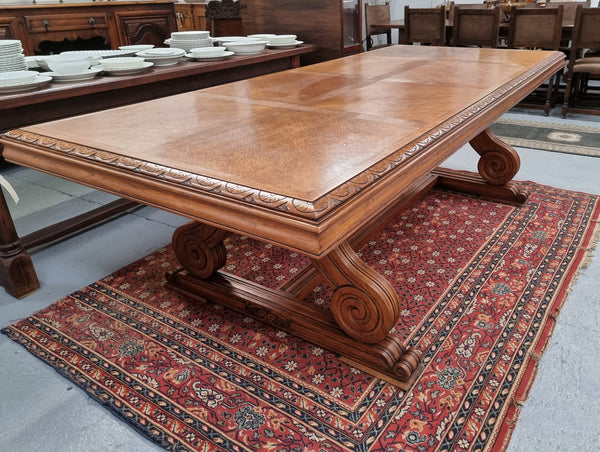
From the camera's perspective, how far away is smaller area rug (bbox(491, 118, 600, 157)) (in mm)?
3045

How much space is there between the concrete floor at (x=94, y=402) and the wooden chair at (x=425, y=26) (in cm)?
317

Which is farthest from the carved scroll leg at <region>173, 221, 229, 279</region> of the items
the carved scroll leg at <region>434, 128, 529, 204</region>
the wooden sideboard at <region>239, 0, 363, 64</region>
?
the wooden sideboard at <region>239, 0, 363, 64</region>

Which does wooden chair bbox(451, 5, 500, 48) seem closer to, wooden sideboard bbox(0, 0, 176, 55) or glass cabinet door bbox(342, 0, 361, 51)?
glass cabinet door bbox(342, 0, 361, 51)

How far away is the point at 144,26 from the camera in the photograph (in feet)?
14.6

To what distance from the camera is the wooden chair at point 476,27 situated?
401 centimetres

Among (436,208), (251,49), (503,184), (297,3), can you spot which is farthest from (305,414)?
(297,3)

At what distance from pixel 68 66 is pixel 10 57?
20 cm

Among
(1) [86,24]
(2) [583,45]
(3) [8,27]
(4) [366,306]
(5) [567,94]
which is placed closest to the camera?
(4) [366,306]

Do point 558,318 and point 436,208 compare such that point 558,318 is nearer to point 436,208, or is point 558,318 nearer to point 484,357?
point 484,357

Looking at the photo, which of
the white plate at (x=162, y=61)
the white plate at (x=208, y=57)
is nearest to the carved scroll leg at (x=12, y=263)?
the white plate at (x=162, y=61)

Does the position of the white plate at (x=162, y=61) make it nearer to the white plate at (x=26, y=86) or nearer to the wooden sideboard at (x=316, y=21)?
the white plate at (x=26, y=86)

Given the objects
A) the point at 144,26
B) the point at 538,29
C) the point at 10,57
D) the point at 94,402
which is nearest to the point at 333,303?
the point at 94,402

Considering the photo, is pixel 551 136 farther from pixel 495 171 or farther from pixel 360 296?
pixel 360 296

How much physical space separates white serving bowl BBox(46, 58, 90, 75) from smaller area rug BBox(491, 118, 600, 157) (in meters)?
2.56
